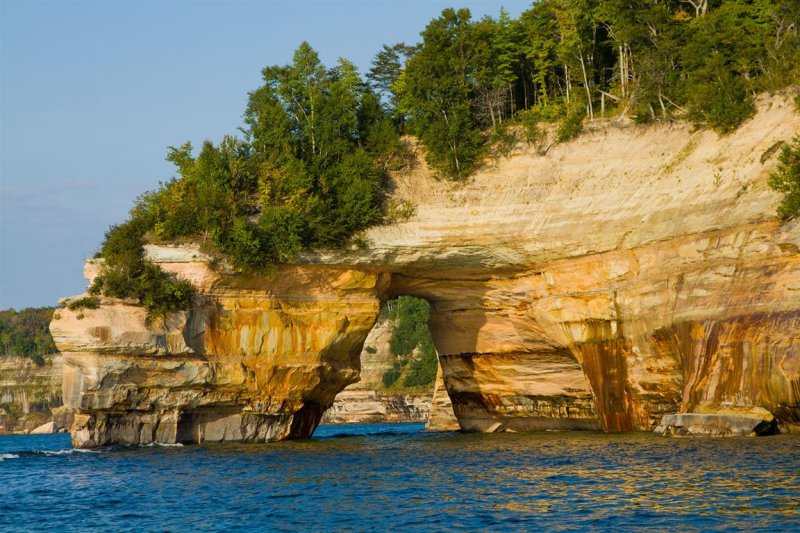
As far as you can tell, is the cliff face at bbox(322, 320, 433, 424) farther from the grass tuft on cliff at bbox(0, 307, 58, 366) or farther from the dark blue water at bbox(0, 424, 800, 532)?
the dark blue water at bbox(0, 424, 800, 532)

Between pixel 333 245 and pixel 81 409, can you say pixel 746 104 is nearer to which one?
pixel 333 245

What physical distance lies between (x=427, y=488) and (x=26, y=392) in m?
100

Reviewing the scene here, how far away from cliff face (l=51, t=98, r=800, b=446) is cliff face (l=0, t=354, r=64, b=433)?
76.9m

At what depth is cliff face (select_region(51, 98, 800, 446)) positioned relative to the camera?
116 ft

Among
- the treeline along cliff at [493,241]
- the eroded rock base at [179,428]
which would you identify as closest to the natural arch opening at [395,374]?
the treeline along cliff at [493,241]

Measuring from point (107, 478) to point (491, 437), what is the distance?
20439mm

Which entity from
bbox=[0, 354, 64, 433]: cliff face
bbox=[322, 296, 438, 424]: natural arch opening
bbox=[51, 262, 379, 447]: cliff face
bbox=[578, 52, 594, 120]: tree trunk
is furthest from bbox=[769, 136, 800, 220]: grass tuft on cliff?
bbox=[0, 354, 64, 433]: cliff face

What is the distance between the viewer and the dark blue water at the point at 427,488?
2081 cm

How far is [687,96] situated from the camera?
43031 mm

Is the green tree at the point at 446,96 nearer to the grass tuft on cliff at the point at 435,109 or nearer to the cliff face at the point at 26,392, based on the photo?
the grass tuft on cliff at the point at 435,109

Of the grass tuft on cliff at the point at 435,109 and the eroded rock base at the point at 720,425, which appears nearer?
the eroded rock base at the point at 720,425

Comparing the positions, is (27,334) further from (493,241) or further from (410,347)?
(493,241)

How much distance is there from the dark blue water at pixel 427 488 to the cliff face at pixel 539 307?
3500 millimetres

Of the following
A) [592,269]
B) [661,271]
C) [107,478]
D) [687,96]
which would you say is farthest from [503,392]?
[107,478]
